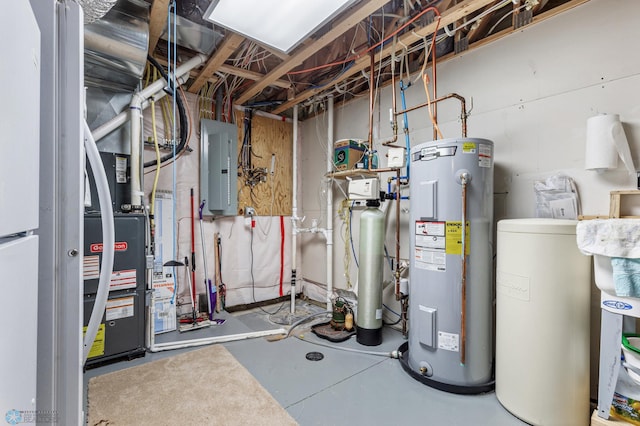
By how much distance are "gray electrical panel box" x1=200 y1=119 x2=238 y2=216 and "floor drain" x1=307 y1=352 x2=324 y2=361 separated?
180 cm

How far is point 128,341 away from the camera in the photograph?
2.38m

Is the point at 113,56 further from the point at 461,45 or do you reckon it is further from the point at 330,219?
the point at 461,45

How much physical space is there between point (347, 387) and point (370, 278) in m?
0.95

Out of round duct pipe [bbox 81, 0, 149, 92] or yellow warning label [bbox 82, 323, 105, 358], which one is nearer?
round duct pipe [bbox 81, 0, 149, 92]

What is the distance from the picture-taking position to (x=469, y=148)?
2.03m

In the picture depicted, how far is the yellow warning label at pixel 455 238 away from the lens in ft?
6.68

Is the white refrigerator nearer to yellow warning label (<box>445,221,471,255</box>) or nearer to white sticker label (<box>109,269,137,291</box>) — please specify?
white sticker label (<box>109,269,137,291</box>)

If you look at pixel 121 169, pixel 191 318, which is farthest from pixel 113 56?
pixel 191 318

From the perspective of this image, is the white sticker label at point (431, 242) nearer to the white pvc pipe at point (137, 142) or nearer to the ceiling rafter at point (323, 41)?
the ceiling rafter at point (323, 41)

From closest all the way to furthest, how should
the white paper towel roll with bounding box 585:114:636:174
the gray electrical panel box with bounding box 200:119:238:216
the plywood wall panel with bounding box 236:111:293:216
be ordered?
the white paper towel roll with bounding box 585:114:636:174, the gray electrical panel box with bounding box 200:119:238:216, the plywood wall panel with bounding box 236:111:293:216

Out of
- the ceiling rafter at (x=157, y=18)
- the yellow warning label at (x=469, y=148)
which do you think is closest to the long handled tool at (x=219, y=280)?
the ceiling rafter at (x=157, y=18)

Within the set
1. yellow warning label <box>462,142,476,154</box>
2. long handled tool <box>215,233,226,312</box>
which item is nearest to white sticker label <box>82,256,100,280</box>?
long handled tool <box>215,233,226,312</box>

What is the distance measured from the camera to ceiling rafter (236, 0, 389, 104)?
198 cm

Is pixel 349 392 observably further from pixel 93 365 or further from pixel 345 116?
pixel 345 116
